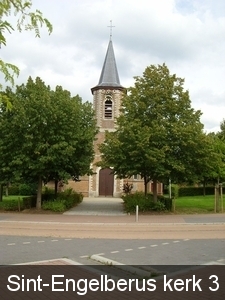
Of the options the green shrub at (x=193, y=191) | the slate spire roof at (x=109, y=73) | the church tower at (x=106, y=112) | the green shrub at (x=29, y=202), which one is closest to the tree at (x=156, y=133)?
the green shrub at (x=29, y=202)

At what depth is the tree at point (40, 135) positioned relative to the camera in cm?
2367

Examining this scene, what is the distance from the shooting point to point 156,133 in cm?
2370

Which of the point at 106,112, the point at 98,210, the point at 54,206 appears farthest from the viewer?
the point at 106,112

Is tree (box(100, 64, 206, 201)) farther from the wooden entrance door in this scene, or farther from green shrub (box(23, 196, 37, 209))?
the wooden entrance door

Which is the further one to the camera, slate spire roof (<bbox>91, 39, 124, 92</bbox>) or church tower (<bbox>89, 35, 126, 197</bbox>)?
slate spire roof (<bbox>91, 39, 124, 92</bbox>)

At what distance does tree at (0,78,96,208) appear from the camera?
23672 millimetres

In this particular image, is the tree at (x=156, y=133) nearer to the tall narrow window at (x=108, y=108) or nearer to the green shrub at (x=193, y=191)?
the tall narrow window at (x=108, y=108)

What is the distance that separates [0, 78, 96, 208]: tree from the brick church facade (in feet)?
59.2

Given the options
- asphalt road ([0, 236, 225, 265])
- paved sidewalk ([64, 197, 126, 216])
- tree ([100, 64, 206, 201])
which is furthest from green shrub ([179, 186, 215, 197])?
asphalt road ([0, 236, 225, 265])

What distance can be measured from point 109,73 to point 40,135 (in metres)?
25.9

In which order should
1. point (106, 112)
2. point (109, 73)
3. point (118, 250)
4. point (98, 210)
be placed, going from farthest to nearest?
point (109, 73), point (106, 112), point (98, 210), point (118, 250)

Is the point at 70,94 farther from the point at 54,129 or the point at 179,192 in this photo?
the point at 179,192

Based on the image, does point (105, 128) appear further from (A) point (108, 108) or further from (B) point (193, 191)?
(B) point (193, 191)

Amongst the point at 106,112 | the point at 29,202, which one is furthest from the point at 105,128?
the point at 29,202
